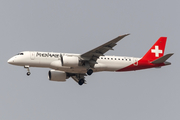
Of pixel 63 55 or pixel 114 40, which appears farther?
pixel 63 55

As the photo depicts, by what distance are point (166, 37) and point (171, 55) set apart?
6.94m

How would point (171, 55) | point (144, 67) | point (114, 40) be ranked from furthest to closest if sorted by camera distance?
point (144, 67) → point (171, 55) → point (114, 40)

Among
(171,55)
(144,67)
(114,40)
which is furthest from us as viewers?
(144,67)

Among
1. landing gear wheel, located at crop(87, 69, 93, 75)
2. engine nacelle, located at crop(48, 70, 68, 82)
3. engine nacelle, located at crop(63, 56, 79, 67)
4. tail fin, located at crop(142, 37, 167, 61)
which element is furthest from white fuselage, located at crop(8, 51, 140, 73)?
tail fin, located at crop(142, 37, 167, 61)

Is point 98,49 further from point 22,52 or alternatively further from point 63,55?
point 22,52

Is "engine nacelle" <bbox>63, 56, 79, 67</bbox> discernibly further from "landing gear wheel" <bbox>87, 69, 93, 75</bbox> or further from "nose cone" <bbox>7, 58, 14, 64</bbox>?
"nose cone" <bbox>7, 58, 14, 64</bbox>

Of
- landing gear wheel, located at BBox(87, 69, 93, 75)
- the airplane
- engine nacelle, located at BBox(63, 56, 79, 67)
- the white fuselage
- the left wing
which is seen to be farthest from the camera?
landing gear wheel, located at BBox(87, 69, 93, 75)

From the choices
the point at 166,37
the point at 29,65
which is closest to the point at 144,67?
the point at 166,37

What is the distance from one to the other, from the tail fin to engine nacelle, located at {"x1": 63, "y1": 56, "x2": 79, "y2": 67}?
1031cm

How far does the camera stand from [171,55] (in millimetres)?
50219

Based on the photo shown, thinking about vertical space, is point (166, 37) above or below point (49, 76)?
above

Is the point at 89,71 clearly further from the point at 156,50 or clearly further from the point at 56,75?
the point at 156,50

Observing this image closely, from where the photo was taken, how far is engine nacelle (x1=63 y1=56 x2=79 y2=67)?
1930 inches

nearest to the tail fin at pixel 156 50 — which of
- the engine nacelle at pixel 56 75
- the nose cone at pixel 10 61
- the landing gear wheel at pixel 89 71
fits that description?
the landing gear wheel at pixel 89 71
